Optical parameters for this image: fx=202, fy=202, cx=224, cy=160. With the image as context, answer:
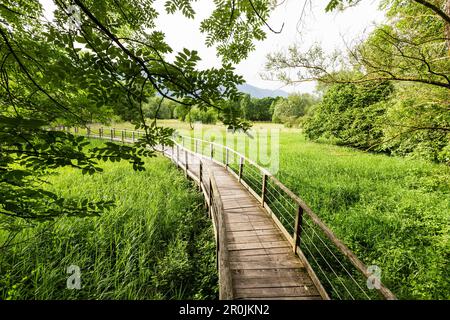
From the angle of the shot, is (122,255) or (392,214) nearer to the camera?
(122,255)

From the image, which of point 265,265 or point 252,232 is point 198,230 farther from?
A: point 265,265

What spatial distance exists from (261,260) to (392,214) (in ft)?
15.0

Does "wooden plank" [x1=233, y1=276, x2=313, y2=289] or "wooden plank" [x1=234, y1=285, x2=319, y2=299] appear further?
"wooden plank" [x1=233, y1=276, x2=313, y2=289]

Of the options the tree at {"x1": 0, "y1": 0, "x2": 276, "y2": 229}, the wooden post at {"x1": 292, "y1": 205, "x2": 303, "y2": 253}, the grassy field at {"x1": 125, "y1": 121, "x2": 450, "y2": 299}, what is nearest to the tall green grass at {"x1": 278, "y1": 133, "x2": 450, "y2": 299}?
the grassy field at {"x1": 125, "y1": 121, "x2": 450, "y2": 299}

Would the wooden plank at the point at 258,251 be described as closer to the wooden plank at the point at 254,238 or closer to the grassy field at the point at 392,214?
the wooden plank at the point at 254,238

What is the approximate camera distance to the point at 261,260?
3562 mm

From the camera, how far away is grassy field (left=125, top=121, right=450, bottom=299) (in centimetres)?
385

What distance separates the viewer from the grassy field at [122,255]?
11.6ft

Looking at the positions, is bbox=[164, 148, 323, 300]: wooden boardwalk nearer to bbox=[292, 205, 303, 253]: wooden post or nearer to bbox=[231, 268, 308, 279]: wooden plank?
bbox=[231, 268, 308, 279]: wooden plank

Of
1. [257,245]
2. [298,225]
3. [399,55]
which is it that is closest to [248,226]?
[257,245]

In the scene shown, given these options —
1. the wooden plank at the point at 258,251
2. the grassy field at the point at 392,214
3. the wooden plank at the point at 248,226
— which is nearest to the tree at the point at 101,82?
the grassy field at the point at 392,214

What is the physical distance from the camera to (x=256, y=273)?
3275 millimetres

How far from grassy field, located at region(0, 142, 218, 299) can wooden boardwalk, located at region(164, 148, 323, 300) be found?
841 mm

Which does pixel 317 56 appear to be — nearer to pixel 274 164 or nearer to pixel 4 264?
pixel 4 264
